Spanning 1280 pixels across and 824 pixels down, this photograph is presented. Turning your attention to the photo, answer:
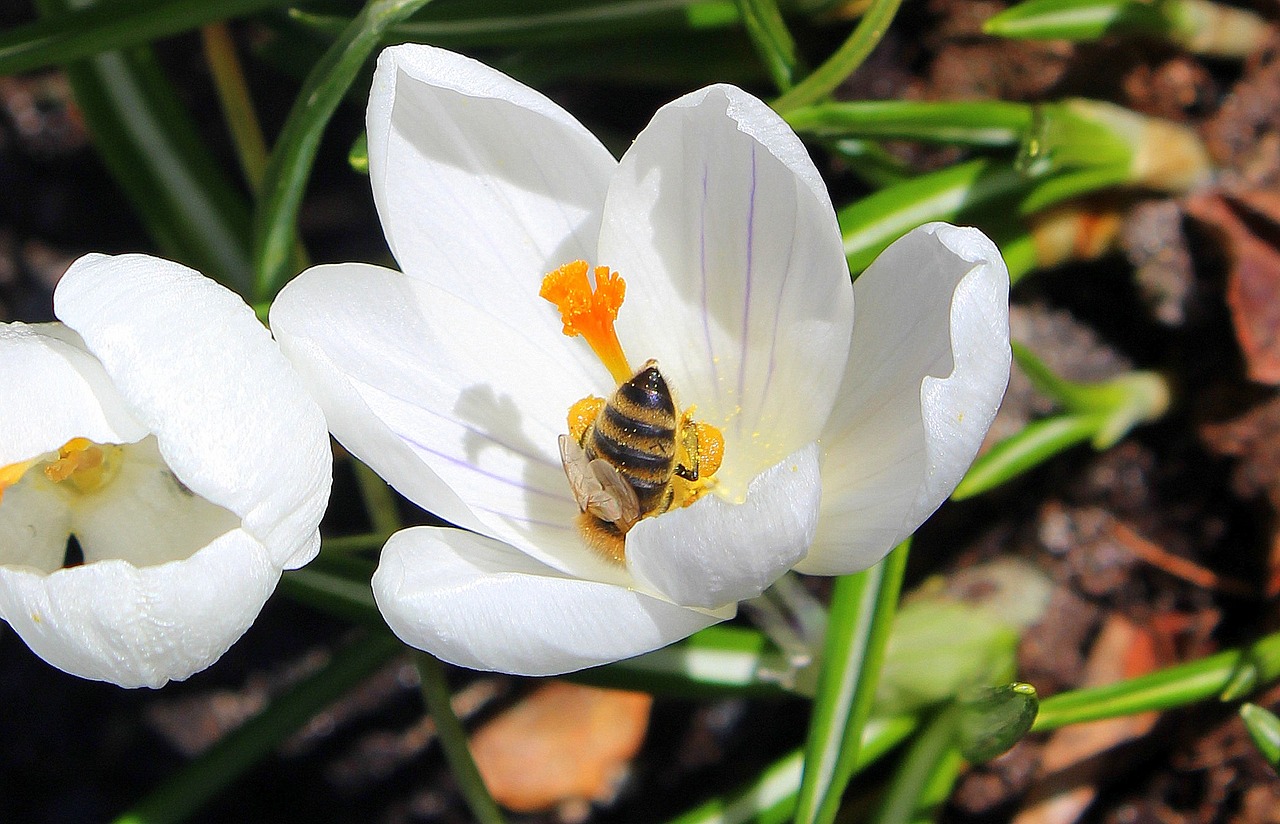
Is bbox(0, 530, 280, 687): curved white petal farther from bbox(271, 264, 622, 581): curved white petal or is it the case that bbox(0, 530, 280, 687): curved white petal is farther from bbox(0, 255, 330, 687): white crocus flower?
bbox(271, 264, 622, 581): curved white petal

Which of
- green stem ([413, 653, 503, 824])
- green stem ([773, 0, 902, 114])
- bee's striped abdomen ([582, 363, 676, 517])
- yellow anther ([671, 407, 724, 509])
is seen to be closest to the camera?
bee's striped abdomen ([582, 363, 676, 517])

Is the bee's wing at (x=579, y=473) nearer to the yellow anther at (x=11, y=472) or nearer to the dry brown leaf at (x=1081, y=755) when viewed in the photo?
the yellow anther at (x=11, y=472)

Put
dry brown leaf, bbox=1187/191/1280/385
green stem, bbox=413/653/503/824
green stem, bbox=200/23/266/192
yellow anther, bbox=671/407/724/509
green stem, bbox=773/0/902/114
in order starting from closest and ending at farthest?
yellow anther, bbox=671/407/724/509
green stem, bbox=773/0/902/114
green stem, bbox=413/653/503/824
dry brown leaf, bbox=1187/191/1280/385
green stem, bbox=200/23/266/192

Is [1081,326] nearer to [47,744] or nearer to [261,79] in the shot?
[261,79]

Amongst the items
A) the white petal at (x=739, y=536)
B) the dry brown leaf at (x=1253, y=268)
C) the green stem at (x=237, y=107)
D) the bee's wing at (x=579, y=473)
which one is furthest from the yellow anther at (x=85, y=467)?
the dry brown leaf at (x=1253, y=268)

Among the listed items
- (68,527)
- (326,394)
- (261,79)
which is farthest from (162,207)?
(326,394)

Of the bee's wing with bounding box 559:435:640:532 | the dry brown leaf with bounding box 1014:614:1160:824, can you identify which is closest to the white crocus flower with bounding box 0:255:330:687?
the bee's wing with bounding box 559:435:640:532
